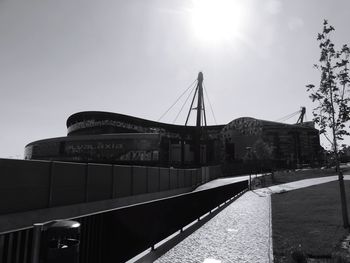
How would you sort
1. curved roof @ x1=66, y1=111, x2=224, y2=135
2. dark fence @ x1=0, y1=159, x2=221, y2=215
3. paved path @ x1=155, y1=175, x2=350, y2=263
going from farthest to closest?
curved roof @ x1=66, y1=111, x2=224, y2=135 → dark fence @ x1=0, y1=159, x2=221, y2=215 → paved path @ x1=155, y1=175, x2=350, y2=263

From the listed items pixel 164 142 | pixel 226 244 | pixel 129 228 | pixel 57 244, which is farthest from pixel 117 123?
pixel 57 244

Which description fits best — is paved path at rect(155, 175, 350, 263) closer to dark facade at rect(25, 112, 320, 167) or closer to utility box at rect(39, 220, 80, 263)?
utility box at rect(39, 220, 80, 263)

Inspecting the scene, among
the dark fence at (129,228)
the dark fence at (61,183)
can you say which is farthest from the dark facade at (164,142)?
the dark fence at (129,228)

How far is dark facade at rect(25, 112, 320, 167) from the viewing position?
82.8 m

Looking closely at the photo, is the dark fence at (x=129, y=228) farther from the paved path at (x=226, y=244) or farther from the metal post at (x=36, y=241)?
the metal post at (x=36, y=241)

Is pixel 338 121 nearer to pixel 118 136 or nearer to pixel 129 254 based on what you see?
pixel 129 254

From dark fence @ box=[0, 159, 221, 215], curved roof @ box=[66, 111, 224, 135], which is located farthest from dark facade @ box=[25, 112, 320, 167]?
dark fence @ box=[0, 159, 221, 215]

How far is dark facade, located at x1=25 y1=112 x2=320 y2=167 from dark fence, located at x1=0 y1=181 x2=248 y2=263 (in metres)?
72.7

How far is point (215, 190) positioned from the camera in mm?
16344

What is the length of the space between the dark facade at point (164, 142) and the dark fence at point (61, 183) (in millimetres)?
54949

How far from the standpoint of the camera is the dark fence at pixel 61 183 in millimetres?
12945

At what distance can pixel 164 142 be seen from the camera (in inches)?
3654

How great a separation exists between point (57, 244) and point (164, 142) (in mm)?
89129

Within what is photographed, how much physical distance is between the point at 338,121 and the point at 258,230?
4.56 metres
